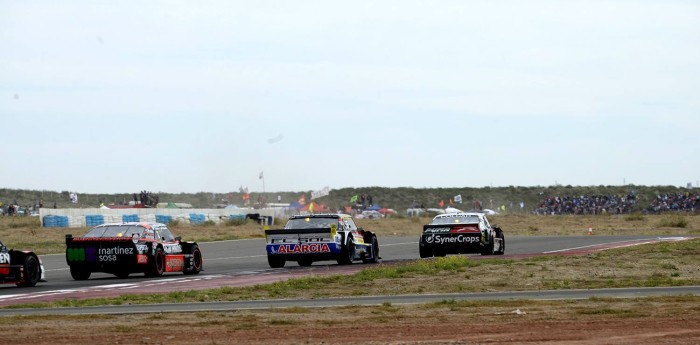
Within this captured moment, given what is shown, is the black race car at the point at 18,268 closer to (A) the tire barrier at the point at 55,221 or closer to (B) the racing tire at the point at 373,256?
(B) the racing tire at the point at 373,256

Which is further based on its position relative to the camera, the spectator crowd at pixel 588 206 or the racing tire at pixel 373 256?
the spectator crowd at pixel 588 206

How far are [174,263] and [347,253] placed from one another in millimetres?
4576

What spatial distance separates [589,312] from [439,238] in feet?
57.1

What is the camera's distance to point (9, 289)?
2364cm

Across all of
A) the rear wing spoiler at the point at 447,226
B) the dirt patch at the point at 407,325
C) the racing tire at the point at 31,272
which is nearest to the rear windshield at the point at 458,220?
the rear wing spoiler at the point at 447,226

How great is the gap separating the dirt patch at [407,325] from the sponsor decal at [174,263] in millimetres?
11628

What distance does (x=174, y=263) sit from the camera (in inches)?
1104

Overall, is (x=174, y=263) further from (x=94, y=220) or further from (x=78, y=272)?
(x=94, y=220)

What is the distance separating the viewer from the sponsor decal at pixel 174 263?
27734 mm

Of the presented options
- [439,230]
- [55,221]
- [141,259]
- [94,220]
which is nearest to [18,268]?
[141,259]

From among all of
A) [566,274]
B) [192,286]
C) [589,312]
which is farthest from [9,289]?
[589,312]

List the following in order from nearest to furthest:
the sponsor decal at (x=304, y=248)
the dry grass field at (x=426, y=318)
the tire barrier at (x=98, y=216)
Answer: the dry grass field at (x=426, y=318) < the sponsor decal at (x=304, y=248) < the tire barrier at (x=98, y=216)

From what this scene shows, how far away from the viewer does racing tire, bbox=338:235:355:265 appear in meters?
30.0

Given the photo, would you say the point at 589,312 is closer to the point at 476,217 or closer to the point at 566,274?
the point at 566,274
